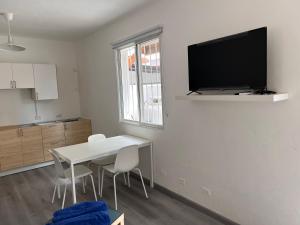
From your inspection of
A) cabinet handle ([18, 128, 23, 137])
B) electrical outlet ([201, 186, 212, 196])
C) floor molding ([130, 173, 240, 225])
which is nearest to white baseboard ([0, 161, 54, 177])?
cabinet handle ([18, 128, 23, 137])

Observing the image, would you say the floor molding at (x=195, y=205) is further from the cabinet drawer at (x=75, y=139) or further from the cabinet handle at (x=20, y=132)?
the cabinet handle at (x=20, y=132)

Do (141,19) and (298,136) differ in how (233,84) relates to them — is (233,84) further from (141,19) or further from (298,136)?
(141,19)

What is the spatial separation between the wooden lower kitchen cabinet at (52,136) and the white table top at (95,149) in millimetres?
1629

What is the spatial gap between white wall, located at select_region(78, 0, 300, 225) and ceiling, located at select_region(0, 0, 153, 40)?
352 millimetres

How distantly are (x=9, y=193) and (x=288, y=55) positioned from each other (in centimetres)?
402

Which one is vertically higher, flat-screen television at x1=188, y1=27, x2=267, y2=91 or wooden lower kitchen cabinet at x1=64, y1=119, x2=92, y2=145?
flat-screen television at x1=188, y1=27, x2=267, y2=91

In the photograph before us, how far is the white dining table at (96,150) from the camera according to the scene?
269 centimetres

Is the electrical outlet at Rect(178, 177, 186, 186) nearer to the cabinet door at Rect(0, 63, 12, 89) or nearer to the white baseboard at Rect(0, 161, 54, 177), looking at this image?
the white baseboard at Rect(0, 161, 54, 177)

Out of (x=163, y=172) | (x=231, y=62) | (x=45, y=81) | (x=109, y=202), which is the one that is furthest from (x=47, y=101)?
(x=231, y=62)

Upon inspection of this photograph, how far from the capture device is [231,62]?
2.17m

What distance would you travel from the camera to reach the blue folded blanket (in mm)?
1519

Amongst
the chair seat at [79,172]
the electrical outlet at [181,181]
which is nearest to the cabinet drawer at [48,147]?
the chair seat at [79,172]

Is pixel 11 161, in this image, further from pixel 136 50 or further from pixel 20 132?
pixel 136 50

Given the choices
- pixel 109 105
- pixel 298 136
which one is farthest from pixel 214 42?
pixel 109 105
